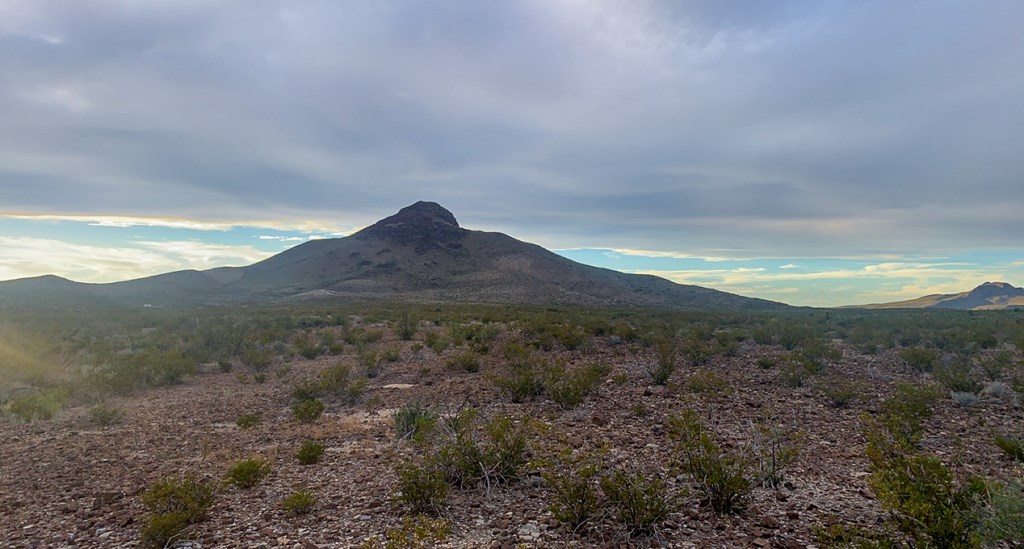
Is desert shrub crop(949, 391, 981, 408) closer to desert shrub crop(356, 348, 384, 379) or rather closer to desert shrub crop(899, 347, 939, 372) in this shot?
desert shrub crop(899, 347, 939, 372)

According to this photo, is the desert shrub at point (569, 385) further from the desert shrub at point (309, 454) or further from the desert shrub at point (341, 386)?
the desert shrub at point (309, 454)

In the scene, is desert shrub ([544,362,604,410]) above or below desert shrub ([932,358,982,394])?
below

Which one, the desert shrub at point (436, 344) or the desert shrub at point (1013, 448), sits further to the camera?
the desert shrub at point (436, 344)

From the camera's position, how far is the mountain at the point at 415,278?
8662 centimetres

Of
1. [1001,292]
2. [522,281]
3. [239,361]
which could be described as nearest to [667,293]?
[522,281]

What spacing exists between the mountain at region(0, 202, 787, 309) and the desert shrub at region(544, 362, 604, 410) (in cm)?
6345

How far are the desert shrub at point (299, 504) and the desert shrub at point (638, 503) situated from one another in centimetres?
346

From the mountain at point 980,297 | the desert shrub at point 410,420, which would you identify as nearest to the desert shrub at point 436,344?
the desert shrub at point 410,420

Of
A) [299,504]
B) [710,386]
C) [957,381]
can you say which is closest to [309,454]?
[299,504]

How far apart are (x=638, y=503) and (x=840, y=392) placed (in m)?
7.44

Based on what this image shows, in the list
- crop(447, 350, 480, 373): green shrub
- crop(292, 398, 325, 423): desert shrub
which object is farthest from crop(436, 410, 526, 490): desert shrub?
crop(447, 350, 480, 373): green shrub

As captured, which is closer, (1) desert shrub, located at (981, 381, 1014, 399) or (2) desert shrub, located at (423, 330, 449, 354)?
(1) desert shrub, located at (981, 381, 1014, 399)

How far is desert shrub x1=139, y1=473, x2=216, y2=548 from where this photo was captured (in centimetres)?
520

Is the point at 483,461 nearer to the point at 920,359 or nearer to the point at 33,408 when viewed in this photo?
the point at 33,408
